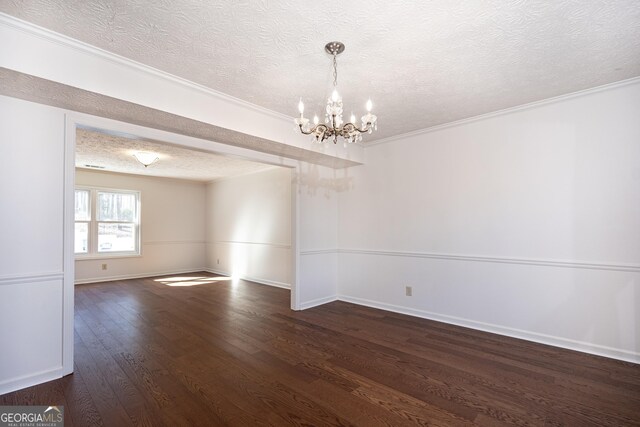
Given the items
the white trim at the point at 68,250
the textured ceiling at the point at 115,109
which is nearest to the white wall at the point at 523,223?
the textured ceiling at the point at 115,109

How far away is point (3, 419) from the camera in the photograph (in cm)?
191

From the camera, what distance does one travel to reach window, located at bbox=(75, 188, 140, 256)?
6449mm

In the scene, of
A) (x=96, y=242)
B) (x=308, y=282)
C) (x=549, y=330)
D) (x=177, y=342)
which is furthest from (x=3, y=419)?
(x=96, y=242)

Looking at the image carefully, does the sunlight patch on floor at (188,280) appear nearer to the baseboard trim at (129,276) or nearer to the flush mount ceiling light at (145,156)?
the baseboard trim at (129,276)

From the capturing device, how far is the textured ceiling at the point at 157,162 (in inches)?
174

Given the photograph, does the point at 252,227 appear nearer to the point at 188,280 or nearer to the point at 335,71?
the point at 188,280

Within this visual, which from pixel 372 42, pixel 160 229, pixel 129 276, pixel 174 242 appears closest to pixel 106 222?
pixel 160 229

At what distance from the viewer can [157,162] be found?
5.74m

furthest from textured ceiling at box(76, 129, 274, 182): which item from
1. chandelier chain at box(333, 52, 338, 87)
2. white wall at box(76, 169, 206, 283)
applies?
chandelier chain at box(333, 52, 338, 87)

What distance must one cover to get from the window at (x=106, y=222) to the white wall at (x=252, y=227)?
1.81 metres

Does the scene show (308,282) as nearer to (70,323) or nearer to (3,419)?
(70,323)

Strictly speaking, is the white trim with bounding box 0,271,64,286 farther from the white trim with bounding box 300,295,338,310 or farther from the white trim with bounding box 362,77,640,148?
the white trim with bounding box 362,77,640,148

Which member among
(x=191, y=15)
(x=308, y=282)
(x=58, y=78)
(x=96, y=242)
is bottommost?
(x=308, y=282)

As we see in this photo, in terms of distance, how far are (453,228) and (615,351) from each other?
1826 mm
